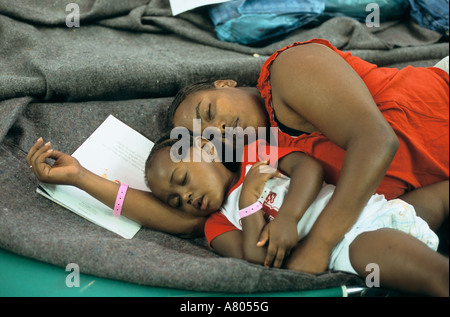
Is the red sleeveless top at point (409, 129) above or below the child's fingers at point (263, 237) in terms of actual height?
above

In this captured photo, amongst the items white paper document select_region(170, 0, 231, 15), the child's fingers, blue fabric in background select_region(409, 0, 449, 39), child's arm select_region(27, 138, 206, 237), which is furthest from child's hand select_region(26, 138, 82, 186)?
blue fabric in background select_region(409, 0, 449, 39)

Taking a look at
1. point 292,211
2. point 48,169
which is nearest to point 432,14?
point 292,211

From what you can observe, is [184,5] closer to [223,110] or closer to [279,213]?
[223,110]

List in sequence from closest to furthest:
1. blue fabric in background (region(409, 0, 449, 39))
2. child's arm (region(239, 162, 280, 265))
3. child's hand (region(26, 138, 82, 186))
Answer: child's arm (region(239, 162, 280, 265))
child's hand (region(26, 138, 82, 186))
blue fabric in background (region(409, 0, 449, 39))

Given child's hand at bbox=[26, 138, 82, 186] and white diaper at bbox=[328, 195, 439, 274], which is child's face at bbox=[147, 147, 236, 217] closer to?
child's hand at bbox=[26, 138, 82, 186]

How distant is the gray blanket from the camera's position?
0.85 m

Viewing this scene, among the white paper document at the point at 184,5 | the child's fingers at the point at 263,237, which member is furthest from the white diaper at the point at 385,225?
the white paper document at the point at 184,5

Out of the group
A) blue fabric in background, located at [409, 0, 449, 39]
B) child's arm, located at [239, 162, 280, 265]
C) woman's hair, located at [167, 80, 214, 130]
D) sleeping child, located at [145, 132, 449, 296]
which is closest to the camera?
sleeping child, located at [145, 132, 449, 296]

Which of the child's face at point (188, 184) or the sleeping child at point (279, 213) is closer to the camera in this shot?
the sleeping child at point (279, 213)

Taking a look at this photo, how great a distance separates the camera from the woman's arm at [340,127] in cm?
80

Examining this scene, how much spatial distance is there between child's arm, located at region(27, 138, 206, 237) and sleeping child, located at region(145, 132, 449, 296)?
28 mm

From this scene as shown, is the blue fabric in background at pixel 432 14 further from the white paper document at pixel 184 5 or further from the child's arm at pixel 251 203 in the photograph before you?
the child's arm at pixel 251 203

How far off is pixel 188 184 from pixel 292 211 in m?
0.25
